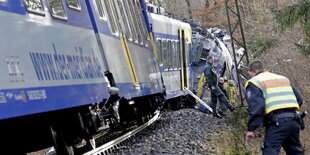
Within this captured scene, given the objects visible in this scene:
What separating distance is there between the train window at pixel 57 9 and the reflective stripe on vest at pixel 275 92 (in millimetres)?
2834

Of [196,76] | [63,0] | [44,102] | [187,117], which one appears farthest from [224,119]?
[44,102]

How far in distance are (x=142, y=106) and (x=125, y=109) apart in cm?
181

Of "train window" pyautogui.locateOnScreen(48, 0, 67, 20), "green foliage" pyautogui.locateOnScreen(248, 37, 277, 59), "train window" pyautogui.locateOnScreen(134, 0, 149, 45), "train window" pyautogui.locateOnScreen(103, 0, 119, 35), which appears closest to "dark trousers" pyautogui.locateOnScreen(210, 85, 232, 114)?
"train window" pyautogui.locateOnScreen(134, 0, 149, 45)

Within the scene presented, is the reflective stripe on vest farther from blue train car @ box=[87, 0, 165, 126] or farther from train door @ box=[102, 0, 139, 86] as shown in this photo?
train door @ box=[102, 0, 139, 86]

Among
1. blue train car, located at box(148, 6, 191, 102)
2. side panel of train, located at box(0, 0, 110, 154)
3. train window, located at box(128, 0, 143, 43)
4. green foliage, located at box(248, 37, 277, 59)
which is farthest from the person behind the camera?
green foliage, located at box(248, 37, 277, 59)

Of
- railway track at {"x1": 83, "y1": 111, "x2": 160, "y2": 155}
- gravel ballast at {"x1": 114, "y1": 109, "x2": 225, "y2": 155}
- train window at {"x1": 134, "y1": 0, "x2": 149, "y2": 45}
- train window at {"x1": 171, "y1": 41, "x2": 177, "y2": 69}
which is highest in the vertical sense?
train window at {"x1": 134, "y1": 0, "x2": 149, "y2": 45}

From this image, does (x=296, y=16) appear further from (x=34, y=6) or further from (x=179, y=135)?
(x=34, y=6)

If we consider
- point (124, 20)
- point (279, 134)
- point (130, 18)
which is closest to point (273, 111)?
point (279, 134)

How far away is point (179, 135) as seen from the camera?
13.2 metres

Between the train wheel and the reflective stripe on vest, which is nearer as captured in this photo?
the reflective stripe on vest

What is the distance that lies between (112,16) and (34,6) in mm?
3953

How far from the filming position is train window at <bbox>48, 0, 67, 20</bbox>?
8078mm

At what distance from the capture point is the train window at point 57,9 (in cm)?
808

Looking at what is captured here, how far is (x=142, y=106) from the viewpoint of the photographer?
15.3 meters
